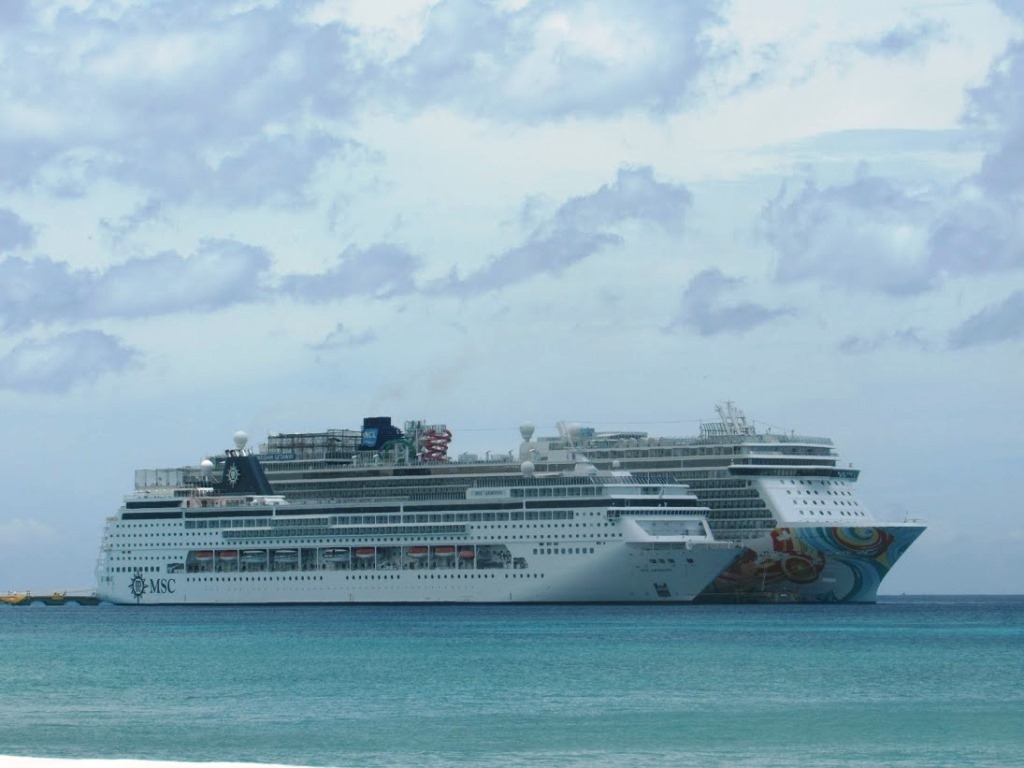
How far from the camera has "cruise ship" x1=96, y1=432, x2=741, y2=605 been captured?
260 ft

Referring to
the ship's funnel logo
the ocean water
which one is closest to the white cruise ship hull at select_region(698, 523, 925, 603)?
the ocean water

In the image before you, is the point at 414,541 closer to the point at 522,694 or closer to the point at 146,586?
the point at 146,586

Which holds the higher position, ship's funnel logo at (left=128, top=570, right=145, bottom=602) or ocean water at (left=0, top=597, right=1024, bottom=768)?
ship's funnel logo at (left=128, top=570, right=145, bottom=602)

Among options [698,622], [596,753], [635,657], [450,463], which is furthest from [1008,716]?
[450,463]

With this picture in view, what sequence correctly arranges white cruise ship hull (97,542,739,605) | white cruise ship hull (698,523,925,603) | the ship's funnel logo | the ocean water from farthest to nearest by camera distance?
the ship's funnel logo < white cruise ship hull (698,523,925,603) < white cruise ship hull (97,542,739,605) < the ocean water

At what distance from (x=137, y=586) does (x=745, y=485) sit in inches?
1226

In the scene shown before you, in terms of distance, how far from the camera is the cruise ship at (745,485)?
275 feet

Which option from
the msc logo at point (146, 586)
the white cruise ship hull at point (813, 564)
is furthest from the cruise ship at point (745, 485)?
the msc logo at point (146, 586)

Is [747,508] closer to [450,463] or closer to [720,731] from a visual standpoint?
[450,463]

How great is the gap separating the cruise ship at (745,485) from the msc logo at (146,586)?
925cm

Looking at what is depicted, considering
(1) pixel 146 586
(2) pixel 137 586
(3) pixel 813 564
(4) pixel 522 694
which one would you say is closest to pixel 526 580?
(3) pixel 813 564

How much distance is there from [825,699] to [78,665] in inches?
867

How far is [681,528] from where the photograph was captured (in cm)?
8062

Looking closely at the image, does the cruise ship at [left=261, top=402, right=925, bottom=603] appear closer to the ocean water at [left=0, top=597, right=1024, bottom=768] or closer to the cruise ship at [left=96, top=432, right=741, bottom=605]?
the cruise ship at [left=96, top=432, right=741, bottom=605]
